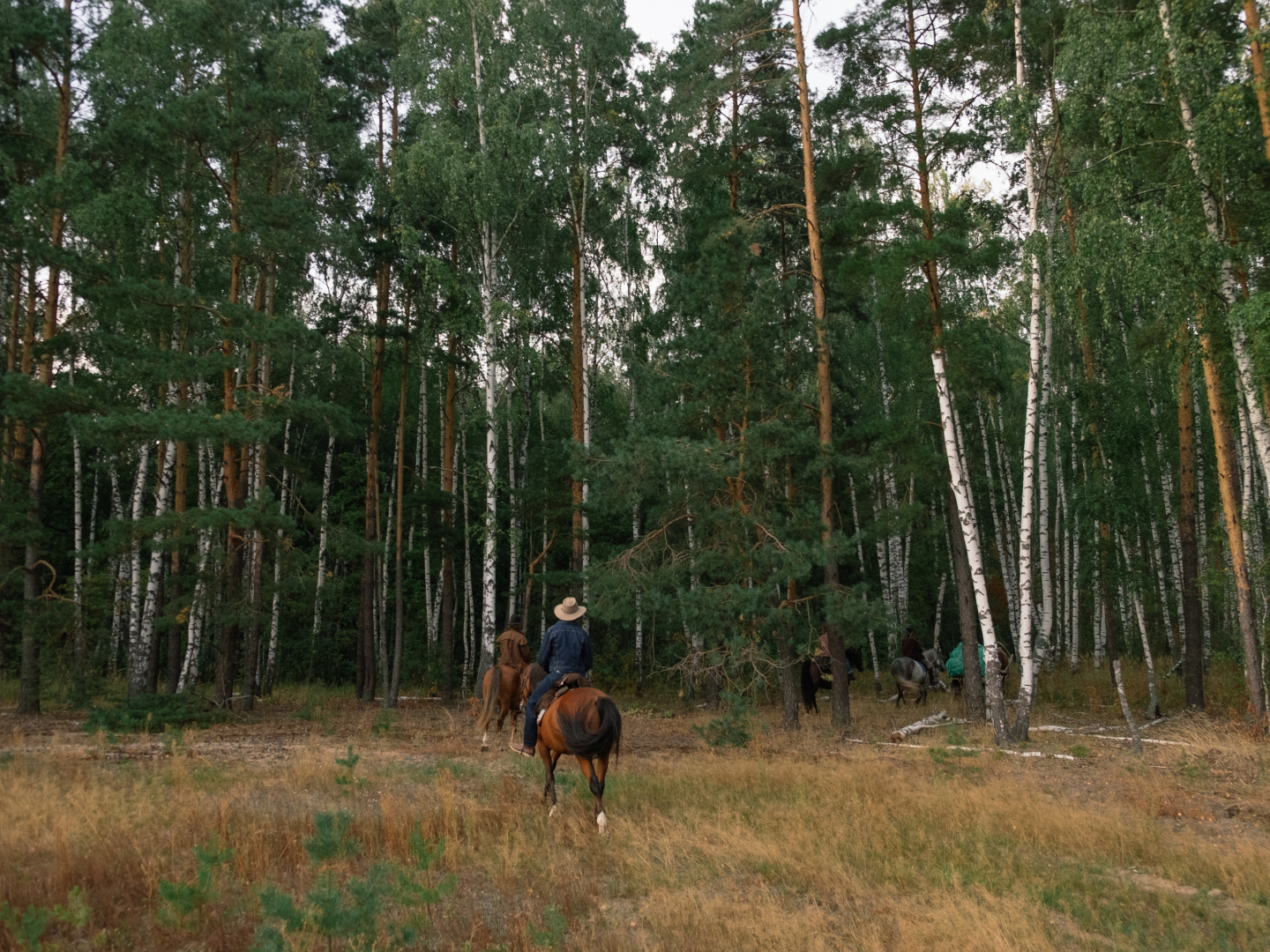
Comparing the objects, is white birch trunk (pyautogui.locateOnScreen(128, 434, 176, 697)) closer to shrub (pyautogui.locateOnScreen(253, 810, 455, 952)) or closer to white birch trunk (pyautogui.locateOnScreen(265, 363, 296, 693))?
white birch trunk (pyautogui.locateOnScreen(265, 363, 296, 693))

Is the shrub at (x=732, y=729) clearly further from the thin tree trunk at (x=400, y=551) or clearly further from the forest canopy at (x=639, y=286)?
the thin tree trunk at (x=400, y=551)

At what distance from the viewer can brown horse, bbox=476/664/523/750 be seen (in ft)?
38.1

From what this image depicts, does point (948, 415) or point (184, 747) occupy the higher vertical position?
point (948, 415)

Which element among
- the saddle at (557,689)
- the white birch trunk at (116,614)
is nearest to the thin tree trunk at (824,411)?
the saddle at (557,689)

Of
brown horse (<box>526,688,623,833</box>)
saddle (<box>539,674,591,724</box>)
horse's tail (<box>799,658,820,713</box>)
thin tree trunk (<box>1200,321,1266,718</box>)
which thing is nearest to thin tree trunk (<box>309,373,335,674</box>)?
saddle (<box>539,674,591,724</box>)

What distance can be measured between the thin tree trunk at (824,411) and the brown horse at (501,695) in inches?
188

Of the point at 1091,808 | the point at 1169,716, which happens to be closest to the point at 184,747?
the point at 1091,808

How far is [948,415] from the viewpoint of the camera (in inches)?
505

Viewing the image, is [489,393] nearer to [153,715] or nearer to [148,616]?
[148,616]

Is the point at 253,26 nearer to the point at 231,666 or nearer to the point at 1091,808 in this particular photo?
the point at 231,666

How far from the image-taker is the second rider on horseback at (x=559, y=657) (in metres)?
8.31

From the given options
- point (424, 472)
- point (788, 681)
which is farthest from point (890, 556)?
point (424, 472)

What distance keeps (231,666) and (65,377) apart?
9.70m

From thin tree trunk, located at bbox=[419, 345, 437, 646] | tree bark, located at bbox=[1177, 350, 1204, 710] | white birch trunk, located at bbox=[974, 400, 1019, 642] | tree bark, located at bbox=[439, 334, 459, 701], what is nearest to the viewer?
tree bark, located at bbox=[1177, 350, 1204, 710]
